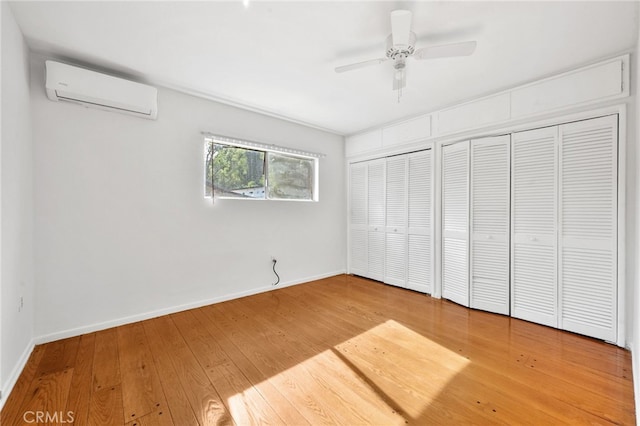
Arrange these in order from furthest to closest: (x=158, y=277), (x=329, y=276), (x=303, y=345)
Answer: (x=329, y=276) → (x=158, y=277) → (x=303, y=345)

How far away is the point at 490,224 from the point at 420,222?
0.85m

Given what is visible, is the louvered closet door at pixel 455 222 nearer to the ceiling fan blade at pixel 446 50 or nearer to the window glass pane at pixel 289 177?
the ceiling fan blade at pixel 446 50

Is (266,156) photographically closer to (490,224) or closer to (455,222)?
(455,222)

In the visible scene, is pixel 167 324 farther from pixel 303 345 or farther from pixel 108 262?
pixel 303 345

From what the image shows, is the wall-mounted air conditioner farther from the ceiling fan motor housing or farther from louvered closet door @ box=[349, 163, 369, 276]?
louvered closet door @ box=[349, 163, 369, 276]

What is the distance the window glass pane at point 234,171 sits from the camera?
3.18 m

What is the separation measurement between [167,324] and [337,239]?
2.75 metres

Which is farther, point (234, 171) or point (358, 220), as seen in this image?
point (358, 220)

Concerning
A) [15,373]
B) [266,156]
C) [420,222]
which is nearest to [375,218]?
[420,222]

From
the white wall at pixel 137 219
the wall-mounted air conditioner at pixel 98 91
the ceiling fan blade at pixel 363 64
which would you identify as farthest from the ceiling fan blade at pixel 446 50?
the wall-mounted air conditioner at pixel 98 91

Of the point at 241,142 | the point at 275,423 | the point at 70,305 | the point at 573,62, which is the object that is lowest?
the point at 275,423

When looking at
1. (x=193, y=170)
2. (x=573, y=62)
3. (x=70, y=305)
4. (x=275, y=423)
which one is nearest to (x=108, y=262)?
(x=70, y=305)

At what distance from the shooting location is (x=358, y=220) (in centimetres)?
446

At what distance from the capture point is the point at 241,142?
3.33 m
